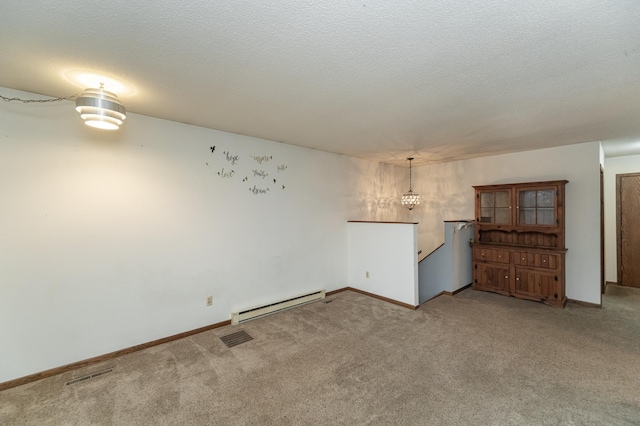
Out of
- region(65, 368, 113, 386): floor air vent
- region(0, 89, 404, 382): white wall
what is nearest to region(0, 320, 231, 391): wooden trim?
region(0, 89, 404, 382): white wall

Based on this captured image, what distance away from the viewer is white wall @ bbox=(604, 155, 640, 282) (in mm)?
4844

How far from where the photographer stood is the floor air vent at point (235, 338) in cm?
296

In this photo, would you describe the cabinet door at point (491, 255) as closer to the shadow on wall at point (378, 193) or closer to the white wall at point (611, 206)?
the shadow on wall at point (378, 193)

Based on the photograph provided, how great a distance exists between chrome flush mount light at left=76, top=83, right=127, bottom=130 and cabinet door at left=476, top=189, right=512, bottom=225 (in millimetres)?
5138

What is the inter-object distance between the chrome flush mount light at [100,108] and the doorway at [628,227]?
7.39 meters

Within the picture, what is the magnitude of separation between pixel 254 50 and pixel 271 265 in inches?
110

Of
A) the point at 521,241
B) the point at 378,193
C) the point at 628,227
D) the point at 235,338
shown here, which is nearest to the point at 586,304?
the point at 521,241

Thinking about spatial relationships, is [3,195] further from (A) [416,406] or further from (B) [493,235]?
(B) [493,235]

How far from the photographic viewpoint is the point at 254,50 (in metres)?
1.70

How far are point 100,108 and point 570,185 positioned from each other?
19.2ft

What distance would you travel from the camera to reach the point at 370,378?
2332 millimetres

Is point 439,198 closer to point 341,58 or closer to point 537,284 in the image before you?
point 537,284

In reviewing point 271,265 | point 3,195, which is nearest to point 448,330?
point 271,265

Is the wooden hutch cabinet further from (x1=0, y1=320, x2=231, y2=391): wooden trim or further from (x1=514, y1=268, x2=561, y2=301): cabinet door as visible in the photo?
(x1=0, y1=320, x2=231, y2=391): wooden trim
